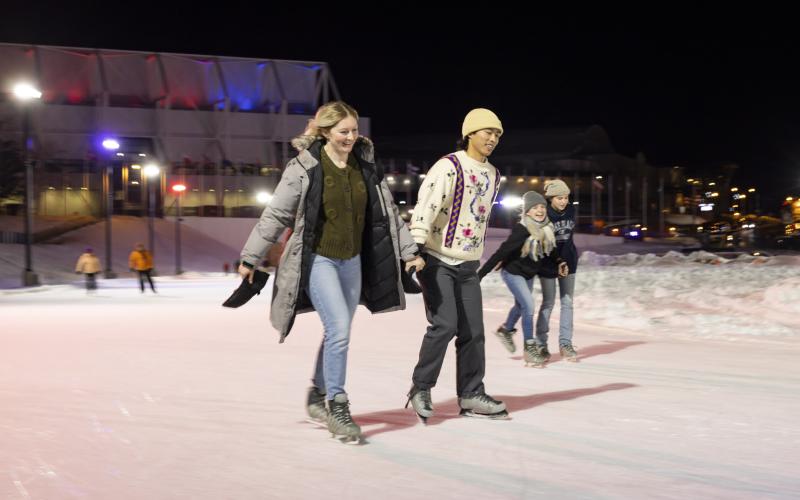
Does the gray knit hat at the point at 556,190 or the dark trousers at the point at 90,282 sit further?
the dark trousers at the point at 90,282

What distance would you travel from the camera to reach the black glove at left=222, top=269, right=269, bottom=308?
5477 millimetres

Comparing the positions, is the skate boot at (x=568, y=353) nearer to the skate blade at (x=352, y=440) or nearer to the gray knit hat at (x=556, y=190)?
the gray knit hat at (x=556, y=190)

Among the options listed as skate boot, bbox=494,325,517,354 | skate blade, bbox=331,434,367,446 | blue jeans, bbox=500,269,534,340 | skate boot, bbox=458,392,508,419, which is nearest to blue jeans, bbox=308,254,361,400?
skate blade, bbox=331,434,367,446

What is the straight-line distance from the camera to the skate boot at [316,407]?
6078 mm

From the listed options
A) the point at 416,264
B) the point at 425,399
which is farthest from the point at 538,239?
the point at 416,264

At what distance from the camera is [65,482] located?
15.1 ft

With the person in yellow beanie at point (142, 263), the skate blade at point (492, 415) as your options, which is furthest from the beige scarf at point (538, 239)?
the person in yellow beanie at point (142, 263)

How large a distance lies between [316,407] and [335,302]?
88 cm

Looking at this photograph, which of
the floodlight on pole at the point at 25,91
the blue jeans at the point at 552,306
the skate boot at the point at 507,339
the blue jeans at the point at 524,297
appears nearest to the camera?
the blue jeans at the point at 524,297

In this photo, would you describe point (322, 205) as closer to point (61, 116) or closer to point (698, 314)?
point (698, 314)

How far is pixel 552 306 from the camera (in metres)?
9.58

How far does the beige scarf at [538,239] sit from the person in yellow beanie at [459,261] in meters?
2.76

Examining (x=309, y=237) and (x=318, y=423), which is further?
(x=318, y=423)

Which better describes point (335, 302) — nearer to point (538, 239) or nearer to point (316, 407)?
point (316, 407)
